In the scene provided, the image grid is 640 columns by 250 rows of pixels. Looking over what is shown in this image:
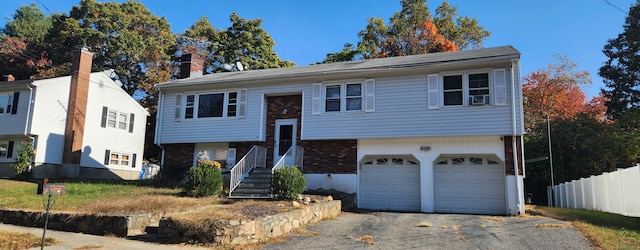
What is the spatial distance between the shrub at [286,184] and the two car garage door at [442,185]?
4.11m

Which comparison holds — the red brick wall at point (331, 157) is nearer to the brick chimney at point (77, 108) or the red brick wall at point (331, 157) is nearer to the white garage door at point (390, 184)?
the white garage door at point (390, 184)

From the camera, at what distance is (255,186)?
14906 millimetres

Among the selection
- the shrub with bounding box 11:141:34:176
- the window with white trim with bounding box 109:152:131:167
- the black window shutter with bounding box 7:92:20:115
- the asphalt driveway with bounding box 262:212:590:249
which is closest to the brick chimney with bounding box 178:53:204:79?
the shrub with bounding box 11:141:34:176

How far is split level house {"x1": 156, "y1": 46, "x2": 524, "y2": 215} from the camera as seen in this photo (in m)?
14.7

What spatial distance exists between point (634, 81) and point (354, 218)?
102 feet

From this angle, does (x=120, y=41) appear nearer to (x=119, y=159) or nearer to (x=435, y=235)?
(x=119, y=159)

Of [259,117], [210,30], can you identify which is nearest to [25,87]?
[259,117]

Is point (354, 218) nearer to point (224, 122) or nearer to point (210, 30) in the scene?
point (224, 122)

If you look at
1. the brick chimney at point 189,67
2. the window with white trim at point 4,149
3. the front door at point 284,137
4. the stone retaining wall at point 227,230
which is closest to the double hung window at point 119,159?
the window with white trim at point 4,149

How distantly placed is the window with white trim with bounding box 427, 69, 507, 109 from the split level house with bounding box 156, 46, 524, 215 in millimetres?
34

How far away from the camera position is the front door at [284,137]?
17422 mm

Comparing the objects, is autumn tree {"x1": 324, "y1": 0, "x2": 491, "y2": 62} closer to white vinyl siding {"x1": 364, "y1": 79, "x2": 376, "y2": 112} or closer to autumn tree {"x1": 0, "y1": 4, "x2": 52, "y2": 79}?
white vinyl siding {"x1": 364, "y1": 79, "x2": 376, "y2": 112}

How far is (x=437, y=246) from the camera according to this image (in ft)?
27.3

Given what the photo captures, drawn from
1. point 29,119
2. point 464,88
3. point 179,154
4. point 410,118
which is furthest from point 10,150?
point 464,88
